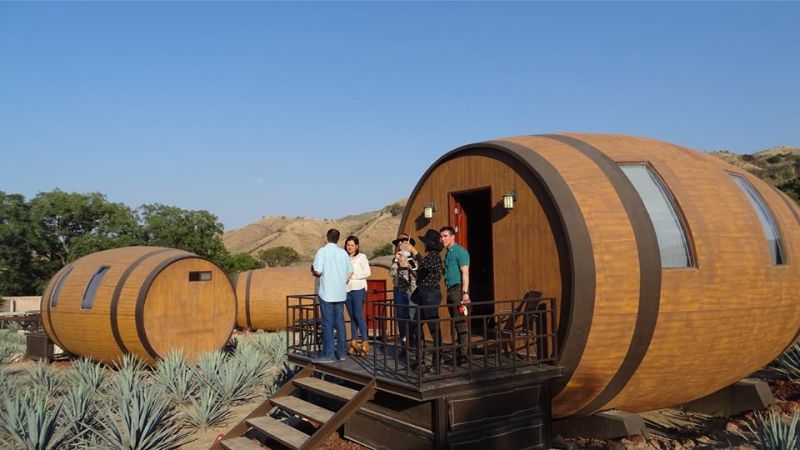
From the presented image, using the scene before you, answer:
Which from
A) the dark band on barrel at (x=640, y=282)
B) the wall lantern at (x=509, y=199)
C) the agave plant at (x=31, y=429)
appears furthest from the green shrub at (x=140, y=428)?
the dark band on barrel at (x=640, y=282)

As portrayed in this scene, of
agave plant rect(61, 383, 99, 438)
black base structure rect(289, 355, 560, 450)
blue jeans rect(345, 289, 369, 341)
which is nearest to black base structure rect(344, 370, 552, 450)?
black base structure rect(289, 355, 560, 450)

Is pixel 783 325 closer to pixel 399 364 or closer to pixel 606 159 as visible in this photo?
pixel 606 159

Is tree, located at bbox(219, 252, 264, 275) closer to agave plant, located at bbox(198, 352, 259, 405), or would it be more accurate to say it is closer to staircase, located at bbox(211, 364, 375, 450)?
agave plant, located at bbox(198, 352, 259, 405)

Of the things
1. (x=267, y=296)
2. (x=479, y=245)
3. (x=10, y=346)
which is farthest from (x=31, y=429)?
(x=267, y=296)

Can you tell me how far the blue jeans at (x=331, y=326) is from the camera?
24.2 feet

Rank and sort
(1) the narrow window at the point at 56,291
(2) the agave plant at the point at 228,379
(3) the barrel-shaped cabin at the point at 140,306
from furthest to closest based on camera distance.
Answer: (1) the narrow window at the point at 56,291, (3) the barrel-shaped cabin at the point at 140,306, (2) the agave plant at the point at 228,379

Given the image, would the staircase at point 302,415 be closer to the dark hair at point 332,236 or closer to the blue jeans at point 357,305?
the blue jeans at point 357,305

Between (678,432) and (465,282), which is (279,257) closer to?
(678,432)

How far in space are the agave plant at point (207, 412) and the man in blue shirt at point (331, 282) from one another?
7.74 feet

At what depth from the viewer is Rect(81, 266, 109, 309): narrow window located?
12.3 metres

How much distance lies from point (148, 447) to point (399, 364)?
10.8 ft

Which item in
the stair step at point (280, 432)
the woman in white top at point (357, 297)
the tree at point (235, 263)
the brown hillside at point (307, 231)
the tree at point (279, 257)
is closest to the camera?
the stair step at point (280, 432)

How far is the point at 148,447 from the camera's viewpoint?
7027 millimetres

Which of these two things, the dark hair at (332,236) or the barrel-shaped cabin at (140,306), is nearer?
the dark hair at (332,236)
